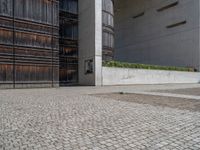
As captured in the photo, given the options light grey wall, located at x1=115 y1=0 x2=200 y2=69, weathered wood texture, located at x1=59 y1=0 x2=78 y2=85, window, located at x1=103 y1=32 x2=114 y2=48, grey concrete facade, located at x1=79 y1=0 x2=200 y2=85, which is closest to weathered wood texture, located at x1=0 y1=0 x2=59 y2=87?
weathered wood texture, located at x1=59 y1=0 x2=78 y2=85

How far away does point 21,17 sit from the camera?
67.9ft

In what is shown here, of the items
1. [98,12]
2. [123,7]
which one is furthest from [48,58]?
[123,7]

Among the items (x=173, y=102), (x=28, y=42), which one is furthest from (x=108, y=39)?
(x=173, y=102)

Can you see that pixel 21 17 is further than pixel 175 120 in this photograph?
Yes

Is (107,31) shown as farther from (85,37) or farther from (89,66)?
(89,66)

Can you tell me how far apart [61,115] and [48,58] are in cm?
1578

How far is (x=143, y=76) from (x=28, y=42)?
14087 mm

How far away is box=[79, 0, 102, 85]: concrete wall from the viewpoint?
80.9ft

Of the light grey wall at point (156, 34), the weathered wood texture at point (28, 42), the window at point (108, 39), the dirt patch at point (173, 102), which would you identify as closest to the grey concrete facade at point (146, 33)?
the light grey wall at point (156, 34)

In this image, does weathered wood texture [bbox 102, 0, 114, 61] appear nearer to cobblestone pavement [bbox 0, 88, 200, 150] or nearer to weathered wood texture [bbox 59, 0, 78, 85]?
weathered wood texture [bbox 59, 0, 78, 85]

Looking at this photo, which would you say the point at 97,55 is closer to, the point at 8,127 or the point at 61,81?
the point at 61,81

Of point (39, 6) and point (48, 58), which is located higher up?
point (39, 6)

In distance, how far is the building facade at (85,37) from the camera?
2028cm

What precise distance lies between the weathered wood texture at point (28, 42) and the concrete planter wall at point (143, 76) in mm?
5805
